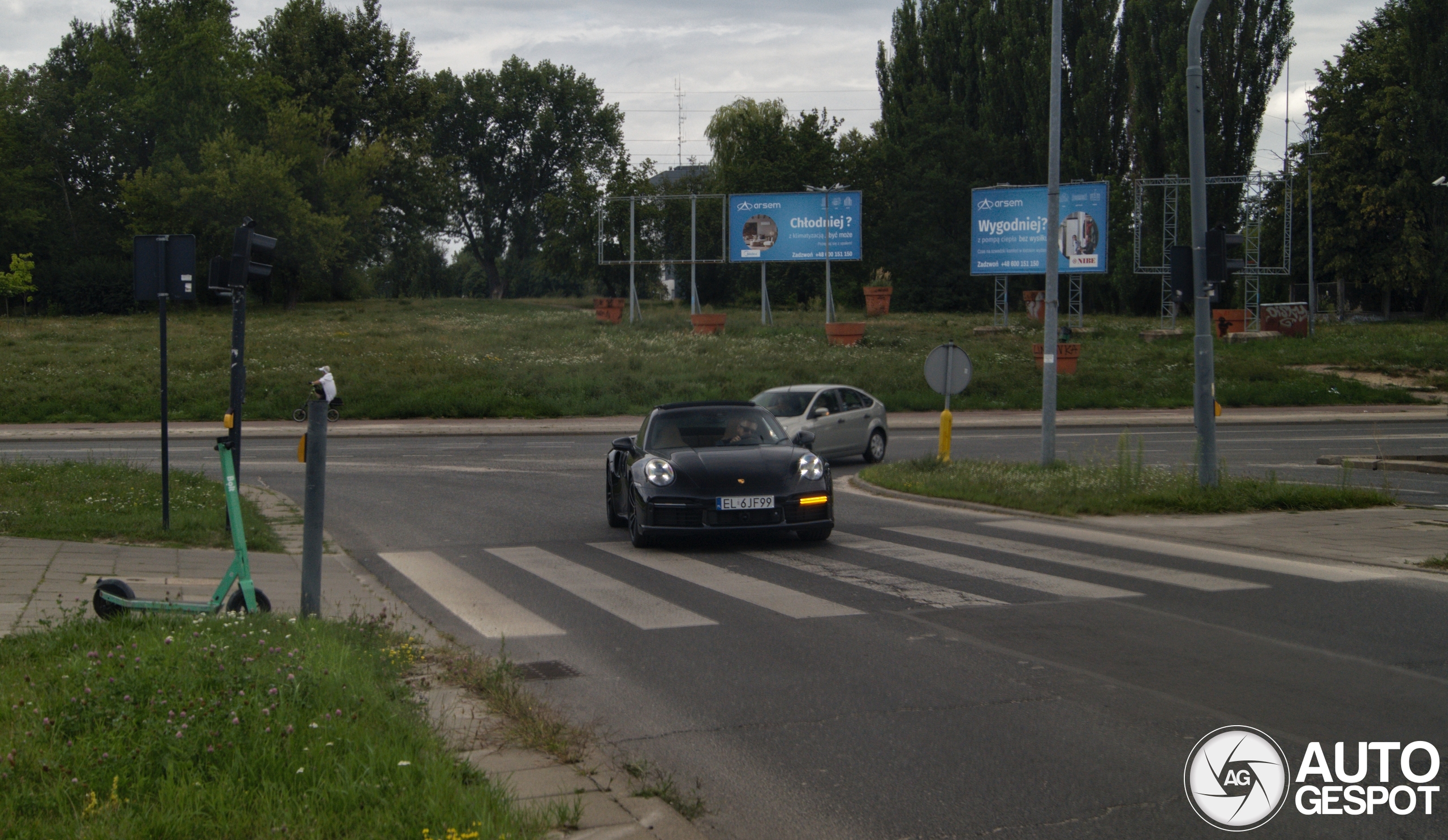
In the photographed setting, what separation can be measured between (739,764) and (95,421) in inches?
1236

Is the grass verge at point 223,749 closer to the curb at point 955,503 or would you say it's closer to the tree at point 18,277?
the curb at point 955,503

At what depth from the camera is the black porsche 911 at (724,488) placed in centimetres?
1100

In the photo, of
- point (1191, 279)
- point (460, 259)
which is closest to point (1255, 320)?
point (1191, 279)

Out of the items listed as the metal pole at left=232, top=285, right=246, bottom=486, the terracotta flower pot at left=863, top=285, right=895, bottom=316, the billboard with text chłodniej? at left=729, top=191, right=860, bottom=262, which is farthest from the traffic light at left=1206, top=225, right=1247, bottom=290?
the terracotta flower pot at left=863, top=285, right=895, bottom=316

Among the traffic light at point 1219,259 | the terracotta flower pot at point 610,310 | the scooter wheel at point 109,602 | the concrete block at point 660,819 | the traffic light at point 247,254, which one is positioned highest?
the terracotta flower pot at point 610,310

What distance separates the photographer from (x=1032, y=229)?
44.1 metres

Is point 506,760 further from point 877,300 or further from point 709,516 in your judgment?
point 877,300

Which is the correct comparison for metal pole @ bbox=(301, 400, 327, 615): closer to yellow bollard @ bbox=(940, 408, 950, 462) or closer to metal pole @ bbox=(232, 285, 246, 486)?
metal pole @ bbox=(232, 285, 246, 486)

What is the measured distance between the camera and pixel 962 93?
236 ft

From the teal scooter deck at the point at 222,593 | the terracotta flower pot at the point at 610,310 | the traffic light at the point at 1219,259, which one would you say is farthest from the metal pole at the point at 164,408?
the terracotta flower pot at the point at 610,310

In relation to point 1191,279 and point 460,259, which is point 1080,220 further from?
point 460,259

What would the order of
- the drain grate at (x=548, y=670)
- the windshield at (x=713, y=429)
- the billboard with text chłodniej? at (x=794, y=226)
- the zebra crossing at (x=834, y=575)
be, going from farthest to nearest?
1. the billboard with text chłodniej? at (x=794, y=226)
2. the windshield at (x=713, y=429)
3. the zebra crossing at (x=834, y=575)
4. the drain grate at (x=548, y=670)

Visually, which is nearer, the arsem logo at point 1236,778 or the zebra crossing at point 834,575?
the arsem logo at point 1236,778

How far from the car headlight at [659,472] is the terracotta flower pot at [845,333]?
33.0 metres
